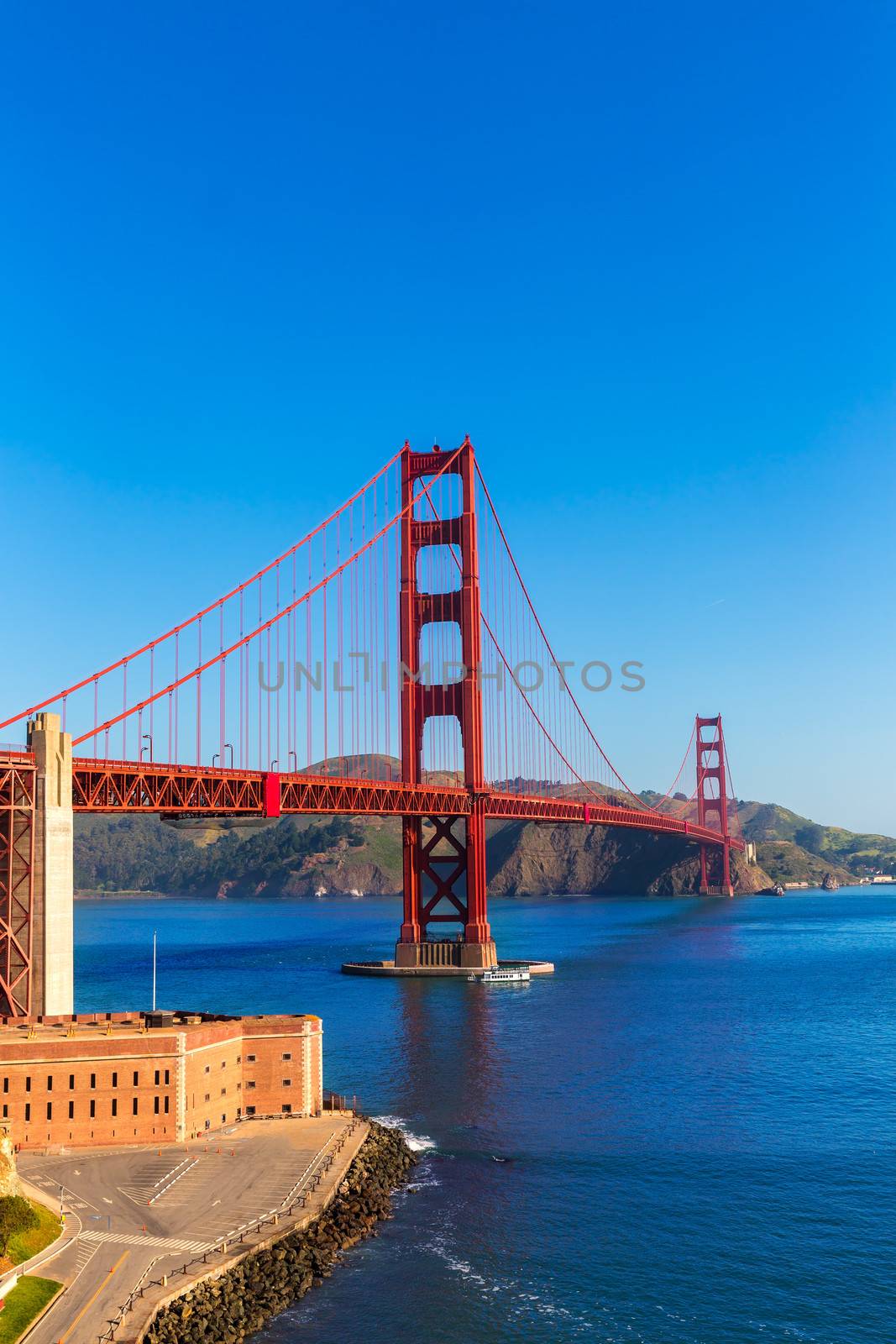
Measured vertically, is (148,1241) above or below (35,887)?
below

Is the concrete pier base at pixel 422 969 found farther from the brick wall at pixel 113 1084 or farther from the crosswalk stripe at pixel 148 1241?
the crosswalk stripe at pixel 148 1241

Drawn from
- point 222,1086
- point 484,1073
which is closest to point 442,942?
point 484,1073

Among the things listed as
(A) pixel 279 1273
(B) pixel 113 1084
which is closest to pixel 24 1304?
(A) pixel 279 1273

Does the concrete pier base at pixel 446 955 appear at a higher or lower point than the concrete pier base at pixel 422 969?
higher

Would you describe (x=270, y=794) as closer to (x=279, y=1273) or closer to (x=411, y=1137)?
(x=411, y=1137)

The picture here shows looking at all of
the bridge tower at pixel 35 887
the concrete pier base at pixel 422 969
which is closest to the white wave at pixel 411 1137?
the bridge tower at pixel 35 887

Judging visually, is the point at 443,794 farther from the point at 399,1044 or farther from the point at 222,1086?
the point at 222,1086

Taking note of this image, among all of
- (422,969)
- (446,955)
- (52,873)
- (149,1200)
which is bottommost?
(422,969)
